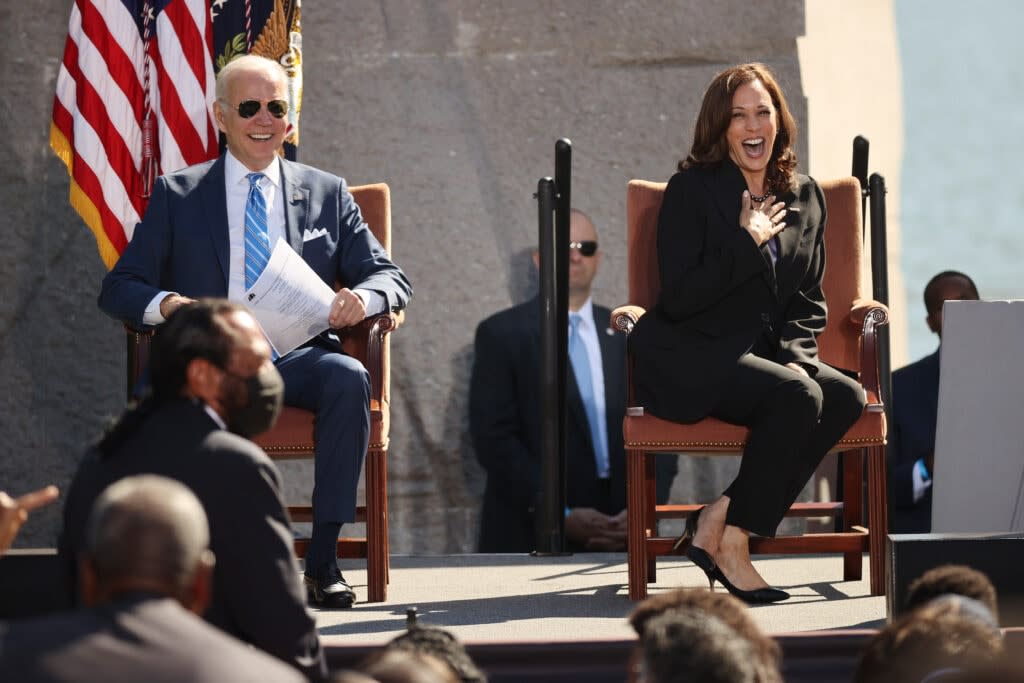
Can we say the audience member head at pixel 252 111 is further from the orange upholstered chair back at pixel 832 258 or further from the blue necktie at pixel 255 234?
the orange upholstered chair back at pixel 832 258

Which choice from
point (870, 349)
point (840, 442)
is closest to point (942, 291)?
point (870, 349)

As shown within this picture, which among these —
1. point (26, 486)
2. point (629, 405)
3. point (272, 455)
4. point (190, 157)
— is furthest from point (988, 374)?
point (26, 486)

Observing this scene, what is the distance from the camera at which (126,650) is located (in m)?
1.75

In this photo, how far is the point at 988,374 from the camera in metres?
4.00

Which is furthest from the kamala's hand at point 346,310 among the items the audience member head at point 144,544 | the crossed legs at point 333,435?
the audience member head at point 144,544

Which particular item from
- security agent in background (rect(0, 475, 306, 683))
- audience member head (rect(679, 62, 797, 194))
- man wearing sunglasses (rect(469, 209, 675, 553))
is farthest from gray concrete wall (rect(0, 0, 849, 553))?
security agent in background (rect(0, 475, 306, 683))

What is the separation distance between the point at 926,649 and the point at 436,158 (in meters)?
4.07

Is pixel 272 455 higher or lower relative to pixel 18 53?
lower

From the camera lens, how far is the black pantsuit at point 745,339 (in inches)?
165

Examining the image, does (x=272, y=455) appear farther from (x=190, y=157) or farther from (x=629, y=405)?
Result: (x=190, y=157)

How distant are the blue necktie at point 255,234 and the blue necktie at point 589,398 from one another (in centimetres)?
145

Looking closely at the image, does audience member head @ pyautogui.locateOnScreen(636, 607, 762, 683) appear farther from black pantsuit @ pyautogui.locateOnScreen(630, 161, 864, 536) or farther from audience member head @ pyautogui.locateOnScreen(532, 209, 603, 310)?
audience member head @ pyautogui.locateOnScreen(532, 209, 603, 310)

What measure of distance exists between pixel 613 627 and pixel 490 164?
265 cm

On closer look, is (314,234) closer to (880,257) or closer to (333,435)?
(333,435)
